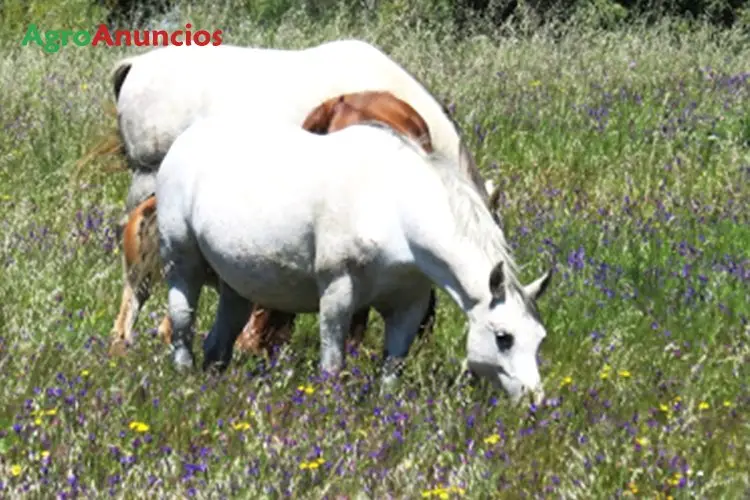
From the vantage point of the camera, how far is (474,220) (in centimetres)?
564

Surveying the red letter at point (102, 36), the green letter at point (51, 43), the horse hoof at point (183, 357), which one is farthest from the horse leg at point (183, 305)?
the red letter at point (102, 36)

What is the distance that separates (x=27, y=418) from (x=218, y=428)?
0.59 meters

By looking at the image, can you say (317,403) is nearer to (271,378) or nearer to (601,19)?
(271,378)

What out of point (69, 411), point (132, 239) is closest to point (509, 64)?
point (132, 239)

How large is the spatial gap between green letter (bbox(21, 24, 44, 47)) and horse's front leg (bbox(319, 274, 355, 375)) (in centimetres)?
983

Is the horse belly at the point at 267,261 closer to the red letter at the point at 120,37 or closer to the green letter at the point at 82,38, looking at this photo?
the green letter at the point at 82,38

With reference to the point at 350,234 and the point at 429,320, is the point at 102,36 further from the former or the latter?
the point at 350,234

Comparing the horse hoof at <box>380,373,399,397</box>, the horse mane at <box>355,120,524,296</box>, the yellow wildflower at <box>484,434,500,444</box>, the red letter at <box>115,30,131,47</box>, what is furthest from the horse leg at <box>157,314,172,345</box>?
the red letter at <box>115,30,131,47</box>

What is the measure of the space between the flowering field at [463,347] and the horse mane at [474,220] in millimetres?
469

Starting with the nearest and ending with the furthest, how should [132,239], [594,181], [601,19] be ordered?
[132,239]
[594,181]
[601,19]

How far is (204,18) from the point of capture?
16.3 meters

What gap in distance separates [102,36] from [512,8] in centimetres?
501

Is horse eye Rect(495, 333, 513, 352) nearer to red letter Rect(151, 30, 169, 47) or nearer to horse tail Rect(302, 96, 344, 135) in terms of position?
horse tail Rect(302, 96, 344, 135)

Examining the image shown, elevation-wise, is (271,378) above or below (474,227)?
below
